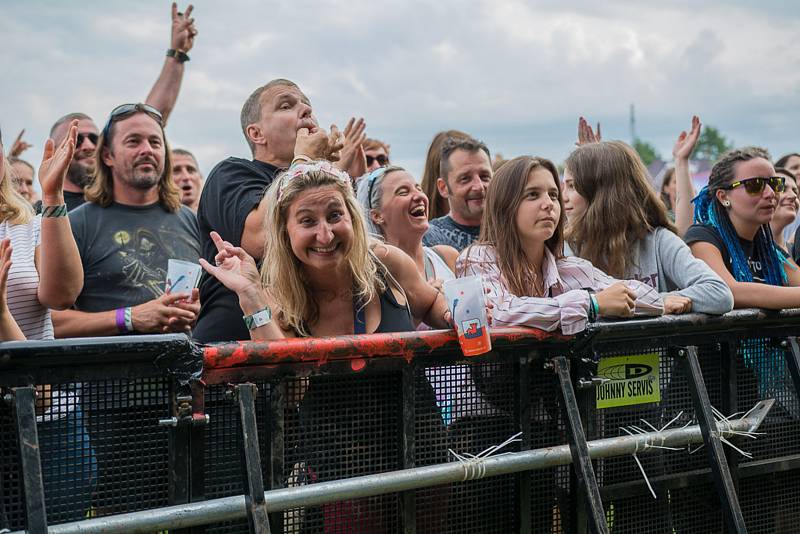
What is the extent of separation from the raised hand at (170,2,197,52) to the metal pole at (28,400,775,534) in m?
4.69

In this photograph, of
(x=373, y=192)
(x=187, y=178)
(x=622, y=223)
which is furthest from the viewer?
(x=187, y=178)

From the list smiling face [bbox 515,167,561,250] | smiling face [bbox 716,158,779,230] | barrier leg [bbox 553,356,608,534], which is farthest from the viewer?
smiling face [bbox 716,158,779,230]

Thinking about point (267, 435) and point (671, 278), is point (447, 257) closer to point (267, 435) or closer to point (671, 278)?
point (671, 278)

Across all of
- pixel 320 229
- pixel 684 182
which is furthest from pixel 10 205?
pixel 684 182

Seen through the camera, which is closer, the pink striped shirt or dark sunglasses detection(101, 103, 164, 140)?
the pink striped shirt

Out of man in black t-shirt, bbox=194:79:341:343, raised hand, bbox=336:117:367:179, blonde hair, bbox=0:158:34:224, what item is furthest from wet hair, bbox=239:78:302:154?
blonde hair, bbox=0:158:34:224

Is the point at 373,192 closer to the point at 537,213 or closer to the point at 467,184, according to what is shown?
the point at 467,184

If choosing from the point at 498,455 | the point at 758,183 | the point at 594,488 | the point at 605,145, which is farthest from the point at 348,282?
the point at 758,183

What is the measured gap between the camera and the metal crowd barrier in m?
2.08

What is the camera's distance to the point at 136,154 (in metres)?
4.67

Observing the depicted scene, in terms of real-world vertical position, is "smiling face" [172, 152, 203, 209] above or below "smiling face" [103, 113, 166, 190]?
above

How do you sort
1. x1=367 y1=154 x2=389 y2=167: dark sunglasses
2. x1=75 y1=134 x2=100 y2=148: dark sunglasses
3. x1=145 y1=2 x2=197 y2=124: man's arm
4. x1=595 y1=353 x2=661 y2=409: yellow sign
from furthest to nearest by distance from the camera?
1. x1=367 y1=154 x2=389 y2=167: dark sunglasses
2. x1=145 y1=2 x2=197 y2=124: man's arm
3. x1=75 y1=134 x2=100 y2=148: dark sunglasses
4. x1=595 y1=353 x2=661 y2=409: yellow sign

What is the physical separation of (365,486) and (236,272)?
964 millimetres

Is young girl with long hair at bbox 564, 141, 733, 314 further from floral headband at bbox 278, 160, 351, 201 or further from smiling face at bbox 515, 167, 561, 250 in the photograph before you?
floral headband at bbox 278, 160, 351, 201
